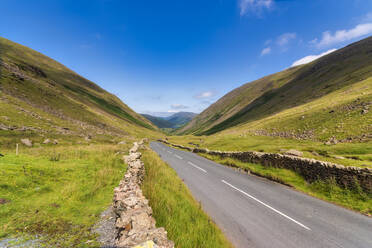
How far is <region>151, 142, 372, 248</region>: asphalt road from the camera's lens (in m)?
5.02

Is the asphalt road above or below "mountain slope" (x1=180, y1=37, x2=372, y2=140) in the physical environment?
below

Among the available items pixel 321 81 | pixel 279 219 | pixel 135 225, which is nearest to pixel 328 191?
pixel 279 219

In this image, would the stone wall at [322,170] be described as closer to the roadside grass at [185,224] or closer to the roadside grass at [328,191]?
the roadside grass at [328,191]

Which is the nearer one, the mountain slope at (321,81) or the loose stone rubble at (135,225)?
the loose stone rubble at (135,225)

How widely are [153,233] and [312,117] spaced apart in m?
39.6

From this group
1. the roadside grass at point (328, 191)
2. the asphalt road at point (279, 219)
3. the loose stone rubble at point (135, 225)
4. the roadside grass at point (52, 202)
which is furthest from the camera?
the roadside grass at point (328, 191)

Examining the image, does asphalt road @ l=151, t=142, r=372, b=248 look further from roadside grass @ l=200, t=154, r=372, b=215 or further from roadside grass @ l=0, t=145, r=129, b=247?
roadside grass @ l=0, t=145, r=129, b=247

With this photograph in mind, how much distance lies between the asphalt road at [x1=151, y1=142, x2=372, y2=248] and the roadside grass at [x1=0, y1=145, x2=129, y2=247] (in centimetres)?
493

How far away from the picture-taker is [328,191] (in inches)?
346

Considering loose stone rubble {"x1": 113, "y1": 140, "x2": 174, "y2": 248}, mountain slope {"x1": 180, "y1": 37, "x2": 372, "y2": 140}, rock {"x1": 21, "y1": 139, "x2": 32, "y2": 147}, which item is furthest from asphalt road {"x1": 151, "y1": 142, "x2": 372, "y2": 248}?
mountain slope {"x1": 180, "y1": 37, "x2": 372, "y2": 140}

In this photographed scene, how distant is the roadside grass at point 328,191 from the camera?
23.9 feet

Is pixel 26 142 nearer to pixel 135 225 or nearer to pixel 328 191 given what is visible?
pixel 135 225

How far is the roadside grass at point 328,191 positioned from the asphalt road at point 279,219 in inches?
26.0

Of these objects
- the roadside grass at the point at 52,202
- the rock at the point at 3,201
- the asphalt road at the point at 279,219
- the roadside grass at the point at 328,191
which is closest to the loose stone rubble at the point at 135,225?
the roadside grass at the point at 52,202
